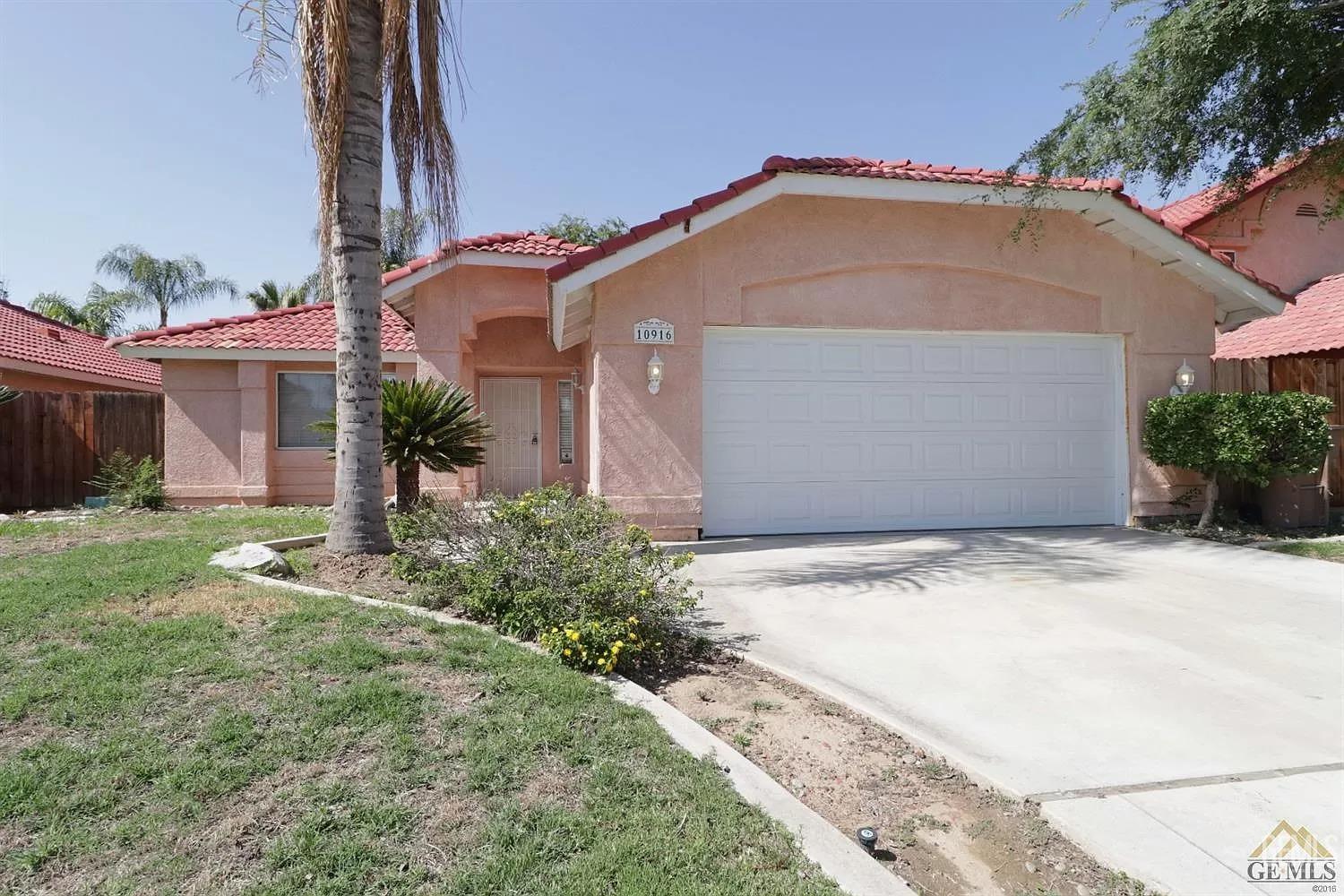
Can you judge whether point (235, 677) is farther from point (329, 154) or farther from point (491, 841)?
point (329, 154)

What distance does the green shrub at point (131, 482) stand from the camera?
11883mm

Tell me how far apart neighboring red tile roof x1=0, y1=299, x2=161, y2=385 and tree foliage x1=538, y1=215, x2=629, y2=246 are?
16517 millimetres

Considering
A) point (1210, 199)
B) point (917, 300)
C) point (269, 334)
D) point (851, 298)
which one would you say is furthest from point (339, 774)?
point (1210, 199)

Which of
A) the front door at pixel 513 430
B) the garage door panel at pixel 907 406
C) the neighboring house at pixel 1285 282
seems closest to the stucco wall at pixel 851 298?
the garage door panel at pixel 907 406

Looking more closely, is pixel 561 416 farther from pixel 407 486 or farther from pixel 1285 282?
pixel 1285 282

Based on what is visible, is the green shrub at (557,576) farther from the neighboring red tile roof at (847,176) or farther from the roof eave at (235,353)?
the roof eave at (235,353)

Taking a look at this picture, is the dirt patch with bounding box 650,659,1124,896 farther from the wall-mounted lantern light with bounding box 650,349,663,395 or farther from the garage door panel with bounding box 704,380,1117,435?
the garage door panel with bounding box 704,380,1117,435

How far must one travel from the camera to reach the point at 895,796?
9.65ft

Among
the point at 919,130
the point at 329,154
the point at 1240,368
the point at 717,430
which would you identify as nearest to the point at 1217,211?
the point at 1240,368

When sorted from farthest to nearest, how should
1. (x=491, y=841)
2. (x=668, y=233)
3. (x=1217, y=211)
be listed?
(x=1217, y=211), (x=668, y=233), (x=491, y=841)

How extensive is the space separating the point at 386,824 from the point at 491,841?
391 mm

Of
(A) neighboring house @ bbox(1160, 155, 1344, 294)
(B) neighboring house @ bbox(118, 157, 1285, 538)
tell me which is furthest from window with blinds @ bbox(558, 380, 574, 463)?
(A) neighboring house @ bbox(1160, 155, 1344, 294)

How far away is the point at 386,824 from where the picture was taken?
2482mm

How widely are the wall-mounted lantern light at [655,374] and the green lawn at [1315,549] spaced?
24.1ft
